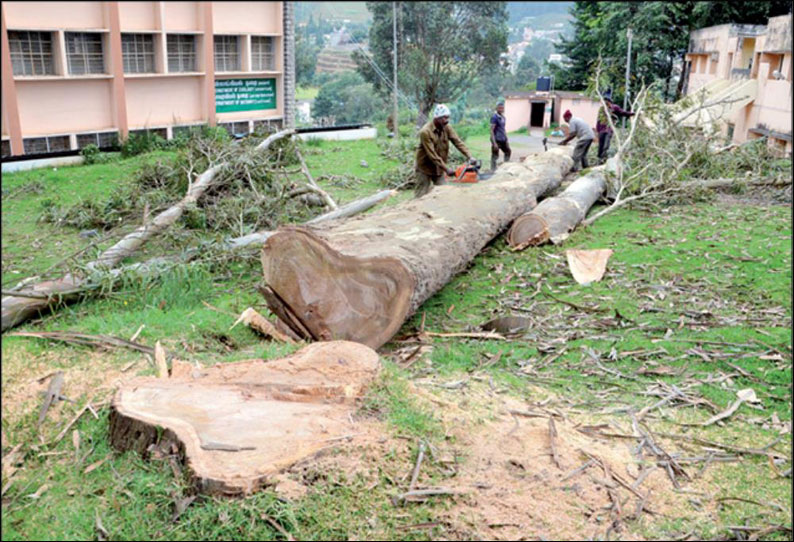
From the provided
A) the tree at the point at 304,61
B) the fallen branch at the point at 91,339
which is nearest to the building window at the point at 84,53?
the fallen branch at the point at 91,339

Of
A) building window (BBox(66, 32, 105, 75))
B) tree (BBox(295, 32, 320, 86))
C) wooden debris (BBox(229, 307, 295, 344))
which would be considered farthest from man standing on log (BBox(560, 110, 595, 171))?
tree (BBox(295, 32, 320, 86))

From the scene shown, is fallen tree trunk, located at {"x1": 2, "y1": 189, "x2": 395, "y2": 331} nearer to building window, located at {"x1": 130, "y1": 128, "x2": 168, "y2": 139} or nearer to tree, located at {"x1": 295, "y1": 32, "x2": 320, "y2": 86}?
building window, located at {"x1": 130, "y1": 128, "x2": 168, "y2": 139}

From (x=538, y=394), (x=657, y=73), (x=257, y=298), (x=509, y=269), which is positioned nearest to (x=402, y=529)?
(x=538, y=394)

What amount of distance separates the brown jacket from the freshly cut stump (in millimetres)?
5664

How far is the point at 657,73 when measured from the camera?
86.8 feet

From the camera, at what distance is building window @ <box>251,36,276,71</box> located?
22745 mm

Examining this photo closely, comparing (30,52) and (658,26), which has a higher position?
(658,26)

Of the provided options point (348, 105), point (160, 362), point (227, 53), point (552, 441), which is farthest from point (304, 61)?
point (552, 441)

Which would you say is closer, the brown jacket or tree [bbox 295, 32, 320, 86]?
the brown jacket

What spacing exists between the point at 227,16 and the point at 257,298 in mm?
16599

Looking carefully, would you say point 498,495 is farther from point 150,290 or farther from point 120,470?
point 150,290

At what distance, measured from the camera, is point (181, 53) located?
20562mm

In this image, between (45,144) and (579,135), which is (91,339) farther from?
(45,144)

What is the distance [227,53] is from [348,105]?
23067 millimetres
